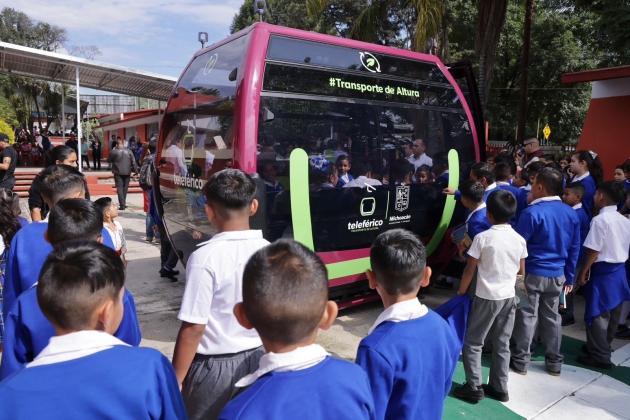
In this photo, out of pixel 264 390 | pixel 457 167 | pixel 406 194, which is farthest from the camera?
pixel 457 167

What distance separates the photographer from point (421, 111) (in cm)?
505

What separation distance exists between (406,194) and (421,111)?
92 cm

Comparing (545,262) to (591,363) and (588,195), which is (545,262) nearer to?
(591,363)

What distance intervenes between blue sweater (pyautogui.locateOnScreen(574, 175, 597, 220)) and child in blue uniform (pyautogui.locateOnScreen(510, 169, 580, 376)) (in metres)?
1.79

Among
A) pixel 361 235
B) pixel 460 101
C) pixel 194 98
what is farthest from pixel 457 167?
pixel 194 98

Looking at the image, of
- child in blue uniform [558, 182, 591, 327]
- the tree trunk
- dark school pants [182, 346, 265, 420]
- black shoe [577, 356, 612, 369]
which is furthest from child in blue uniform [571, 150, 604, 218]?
the tree trunk

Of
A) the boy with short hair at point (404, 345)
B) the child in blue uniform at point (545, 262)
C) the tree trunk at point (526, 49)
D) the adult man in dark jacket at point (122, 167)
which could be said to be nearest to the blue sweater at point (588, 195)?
the child in blue uniform at point (545, 262)

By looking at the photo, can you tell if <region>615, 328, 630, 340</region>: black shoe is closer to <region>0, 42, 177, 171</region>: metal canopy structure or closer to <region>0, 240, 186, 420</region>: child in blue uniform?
<region>0, 240, 186, 420</region>: child in blue uniform

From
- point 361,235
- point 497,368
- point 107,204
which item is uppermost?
point 107,204

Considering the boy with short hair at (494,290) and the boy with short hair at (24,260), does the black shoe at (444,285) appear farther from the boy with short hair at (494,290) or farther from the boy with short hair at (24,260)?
the boy with short hair at (24,260)

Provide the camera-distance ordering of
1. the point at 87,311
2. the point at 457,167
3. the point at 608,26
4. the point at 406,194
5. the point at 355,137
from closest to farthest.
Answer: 1. the point at 87,311
2. the point at 355,137
3. the point at 406,194
4. the point at 457,167
5. the point at 608,26

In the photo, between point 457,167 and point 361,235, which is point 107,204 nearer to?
point 361,235

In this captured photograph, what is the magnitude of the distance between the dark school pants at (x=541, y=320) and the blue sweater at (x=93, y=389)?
10.9ft

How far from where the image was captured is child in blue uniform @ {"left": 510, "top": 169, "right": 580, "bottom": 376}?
3836 mm
